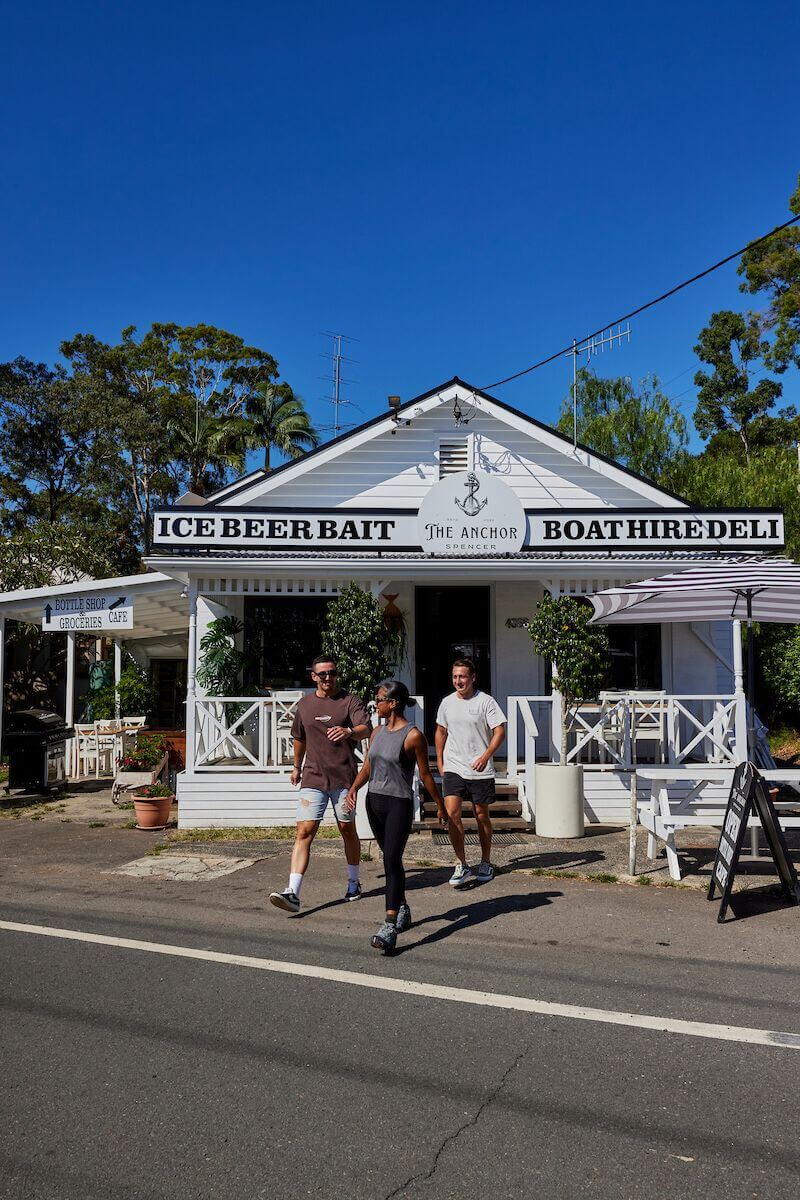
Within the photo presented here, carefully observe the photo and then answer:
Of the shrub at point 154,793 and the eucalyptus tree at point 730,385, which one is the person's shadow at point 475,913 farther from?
the eucalyptus tree at point 730,385

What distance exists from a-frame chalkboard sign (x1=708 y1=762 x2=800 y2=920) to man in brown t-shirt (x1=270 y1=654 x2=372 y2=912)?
8.89 ft

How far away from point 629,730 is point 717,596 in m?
2.75

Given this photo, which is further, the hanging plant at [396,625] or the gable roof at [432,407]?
the gable roof at [432,407]

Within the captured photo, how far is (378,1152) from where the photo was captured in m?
3.23

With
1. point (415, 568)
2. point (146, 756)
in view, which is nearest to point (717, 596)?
point (415, 568)

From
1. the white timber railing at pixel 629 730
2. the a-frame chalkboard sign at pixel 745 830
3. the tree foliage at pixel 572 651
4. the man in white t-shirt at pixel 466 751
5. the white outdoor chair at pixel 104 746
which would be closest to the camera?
the a-frame chalkboard sign at pixel 745 830

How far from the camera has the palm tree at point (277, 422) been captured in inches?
1409

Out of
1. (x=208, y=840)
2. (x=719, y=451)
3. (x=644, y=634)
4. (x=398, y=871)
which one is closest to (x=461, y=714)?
(x=398, y=871)

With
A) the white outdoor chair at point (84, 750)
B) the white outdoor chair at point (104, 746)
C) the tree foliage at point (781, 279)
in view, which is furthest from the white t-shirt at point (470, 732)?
the tree foliage at point (781, 279)

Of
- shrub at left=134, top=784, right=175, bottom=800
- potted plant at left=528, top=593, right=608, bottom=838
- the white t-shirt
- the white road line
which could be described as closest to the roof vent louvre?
potted plant at left=528, top=593, right=608, bottom=838

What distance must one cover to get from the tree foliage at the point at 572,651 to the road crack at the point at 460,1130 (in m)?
6.13

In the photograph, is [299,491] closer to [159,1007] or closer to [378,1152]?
[159,1007]

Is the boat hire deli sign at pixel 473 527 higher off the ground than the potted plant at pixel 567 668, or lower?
higher

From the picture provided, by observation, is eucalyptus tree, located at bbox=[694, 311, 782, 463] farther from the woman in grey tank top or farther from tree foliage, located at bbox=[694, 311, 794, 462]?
the woman in grey tank top
